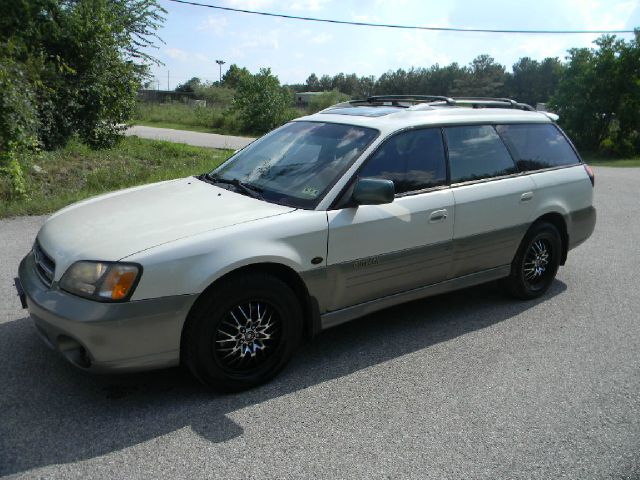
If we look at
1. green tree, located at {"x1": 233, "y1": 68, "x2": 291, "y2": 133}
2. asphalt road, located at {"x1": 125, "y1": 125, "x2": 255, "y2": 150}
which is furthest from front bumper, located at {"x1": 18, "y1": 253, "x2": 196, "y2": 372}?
green tree, located at {"x1": 233, "y1": 68, "x2": 291, "y2": 133}

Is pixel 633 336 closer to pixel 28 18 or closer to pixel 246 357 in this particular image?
pixel 246 357

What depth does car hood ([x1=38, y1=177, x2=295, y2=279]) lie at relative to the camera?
3.21m

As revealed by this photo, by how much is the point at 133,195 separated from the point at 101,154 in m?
8.93

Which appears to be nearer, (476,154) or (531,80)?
(476,154)

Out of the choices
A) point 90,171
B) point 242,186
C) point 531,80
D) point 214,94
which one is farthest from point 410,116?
point 531,80

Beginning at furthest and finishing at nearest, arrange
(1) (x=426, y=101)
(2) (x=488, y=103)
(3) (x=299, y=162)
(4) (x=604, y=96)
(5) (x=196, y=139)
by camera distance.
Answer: (4) (x=604, y=96)
(5) (x=196, y=139)
(2) (x=488, y=103)
(1) (x=426, y=101)
(3) (x=299, y=162)

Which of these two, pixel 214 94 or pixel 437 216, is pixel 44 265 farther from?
pixel 214 94

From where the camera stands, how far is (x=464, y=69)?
81.0m

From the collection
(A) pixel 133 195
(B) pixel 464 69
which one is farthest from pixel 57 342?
(B) pixel 464 69

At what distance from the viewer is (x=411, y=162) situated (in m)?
4.28

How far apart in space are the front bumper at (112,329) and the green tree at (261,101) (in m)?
27.0

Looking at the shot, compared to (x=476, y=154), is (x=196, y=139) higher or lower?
lower

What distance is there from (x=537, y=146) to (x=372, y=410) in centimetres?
317

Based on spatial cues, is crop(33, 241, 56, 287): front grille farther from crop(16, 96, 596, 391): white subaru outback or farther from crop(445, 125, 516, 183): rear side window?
crop(445, 125, 516, 183): rear side window
